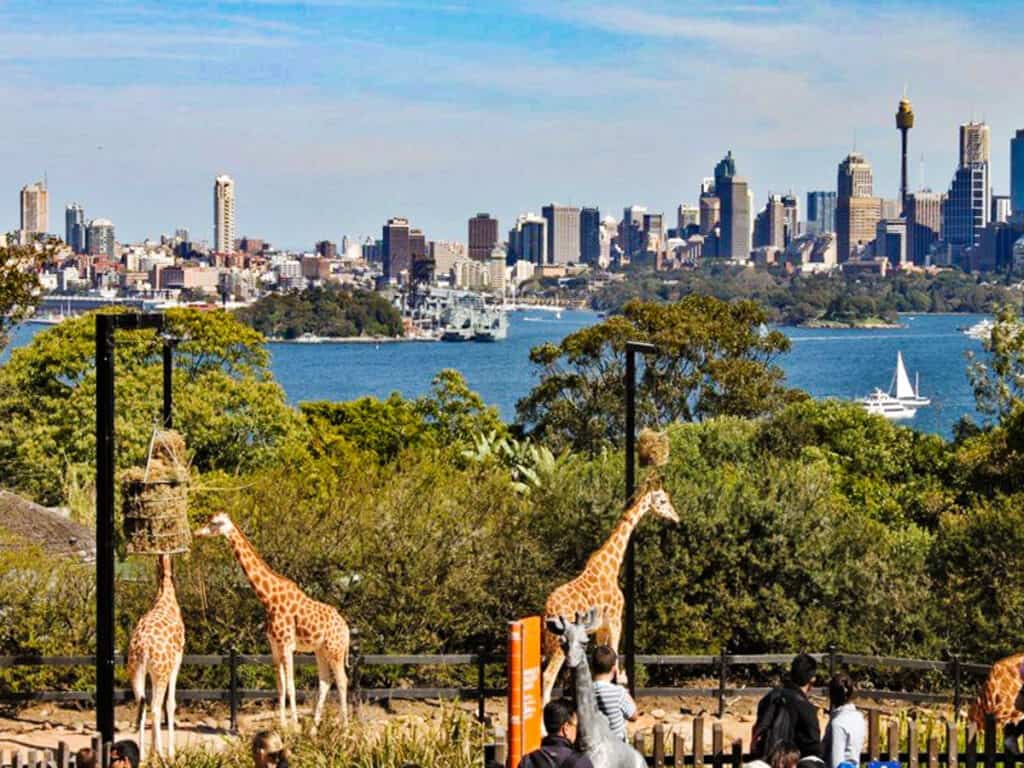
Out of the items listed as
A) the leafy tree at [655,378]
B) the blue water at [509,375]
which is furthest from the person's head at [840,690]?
the blue water at [509,375]

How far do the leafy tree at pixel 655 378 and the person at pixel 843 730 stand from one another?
38483 mm

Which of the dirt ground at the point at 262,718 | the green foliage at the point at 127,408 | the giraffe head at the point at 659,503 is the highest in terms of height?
the giraffe head at the point at 659,503

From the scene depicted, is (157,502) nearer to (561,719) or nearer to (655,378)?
(561,719)

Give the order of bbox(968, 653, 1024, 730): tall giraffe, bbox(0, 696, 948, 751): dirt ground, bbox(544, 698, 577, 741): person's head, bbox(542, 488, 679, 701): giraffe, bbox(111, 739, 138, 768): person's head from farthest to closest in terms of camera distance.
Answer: bbox(0, 696, 948, 751): dirt ground < bbox(542, 488, 679, 701): giraffe < bbox(968, 653, 1024, 730): tall giraffe < bbox(111, 739, 138, 768): person's head < bbox(544, 698, 577, 741): person's head

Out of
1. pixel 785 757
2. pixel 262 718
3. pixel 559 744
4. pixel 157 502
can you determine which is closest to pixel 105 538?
pixel 157 502

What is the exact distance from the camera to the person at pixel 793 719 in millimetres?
10812

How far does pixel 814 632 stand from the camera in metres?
20.5

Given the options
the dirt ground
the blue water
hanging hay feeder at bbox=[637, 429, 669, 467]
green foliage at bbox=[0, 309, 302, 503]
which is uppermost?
hanging hay feeder at bbox=[637, 429, 669, 467]

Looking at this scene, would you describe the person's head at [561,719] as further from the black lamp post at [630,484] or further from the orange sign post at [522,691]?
the black lamp post at [630,484]

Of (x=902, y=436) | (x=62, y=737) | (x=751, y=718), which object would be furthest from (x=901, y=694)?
(x=902, y=436)

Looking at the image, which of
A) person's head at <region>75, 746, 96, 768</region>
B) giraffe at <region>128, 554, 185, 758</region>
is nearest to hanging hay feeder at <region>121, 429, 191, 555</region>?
giraffe at <region>128, 554, 185, 758</region>

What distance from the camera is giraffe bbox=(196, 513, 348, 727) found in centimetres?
1524

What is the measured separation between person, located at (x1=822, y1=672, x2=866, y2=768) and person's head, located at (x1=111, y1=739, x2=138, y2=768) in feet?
13.6

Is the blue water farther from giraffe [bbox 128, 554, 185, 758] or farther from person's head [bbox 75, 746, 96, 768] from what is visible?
person's head [bbox 75, 746, 96, 768]
